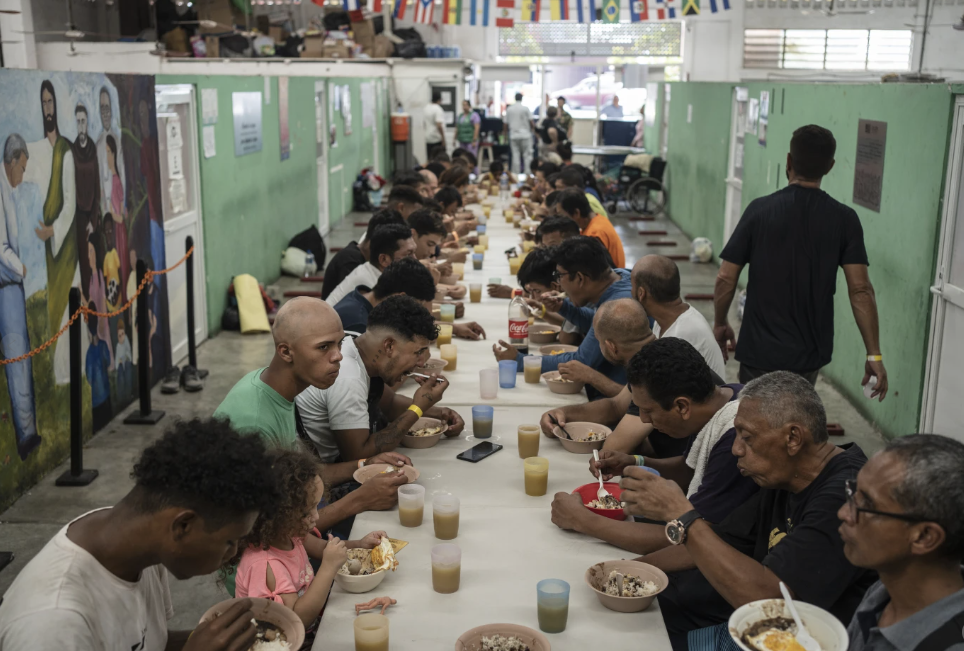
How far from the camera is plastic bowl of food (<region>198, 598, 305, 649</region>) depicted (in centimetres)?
220

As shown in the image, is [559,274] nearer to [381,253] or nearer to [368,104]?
[381,253]

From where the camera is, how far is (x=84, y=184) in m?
5.71

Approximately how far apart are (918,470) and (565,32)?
22.5 metres

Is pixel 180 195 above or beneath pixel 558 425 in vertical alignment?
above

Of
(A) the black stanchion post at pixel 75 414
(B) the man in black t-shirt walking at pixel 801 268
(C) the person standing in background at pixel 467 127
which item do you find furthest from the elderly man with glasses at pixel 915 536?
(C) the person standing in background at pixel 467 127

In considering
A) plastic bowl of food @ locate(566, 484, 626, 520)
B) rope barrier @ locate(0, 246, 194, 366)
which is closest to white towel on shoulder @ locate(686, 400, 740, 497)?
plastic bowl of food @ locate(566, 484, 626, 520)

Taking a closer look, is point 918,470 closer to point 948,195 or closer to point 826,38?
point 948,195

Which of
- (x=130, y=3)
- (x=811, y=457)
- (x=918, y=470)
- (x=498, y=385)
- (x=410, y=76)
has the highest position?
(x=130, y=3)

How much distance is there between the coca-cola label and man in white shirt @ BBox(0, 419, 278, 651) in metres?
3.28

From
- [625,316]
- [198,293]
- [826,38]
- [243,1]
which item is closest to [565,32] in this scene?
[826,38]

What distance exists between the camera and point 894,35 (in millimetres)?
19188

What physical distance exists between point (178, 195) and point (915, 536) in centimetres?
671

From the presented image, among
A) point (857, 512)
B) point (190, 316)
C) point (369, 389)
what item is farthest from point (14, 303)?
point (857, 512)

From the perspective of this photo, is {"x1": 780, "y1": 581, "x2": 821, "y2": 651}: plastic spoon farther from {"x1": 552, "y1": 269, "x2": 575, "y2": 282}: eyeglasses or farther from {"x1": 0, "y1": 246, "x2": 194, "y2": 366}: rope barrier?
{"x1": 0, "y1": 246, "x2": 194, "y2": 366}: rope barrier
